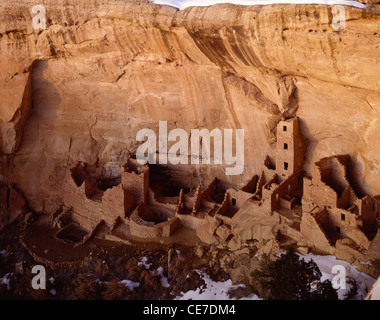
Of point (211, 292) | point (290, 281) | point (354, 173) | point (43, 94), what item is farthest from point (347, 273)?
point (43, 94)

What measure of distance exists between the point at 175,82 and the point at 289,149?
12.9ft

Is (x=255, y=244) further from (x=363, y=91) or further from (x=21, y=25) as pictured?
(x=21, y=25)

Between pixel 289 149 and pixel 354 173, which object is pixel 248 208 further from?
pixel 354 173

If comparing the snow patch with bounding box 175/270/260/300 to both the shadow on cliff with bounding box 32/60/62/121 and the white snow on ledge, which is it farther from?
the shadow on cliff with bounding box 32/60/62/121

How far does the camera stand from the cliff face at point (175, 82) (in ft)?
31.8

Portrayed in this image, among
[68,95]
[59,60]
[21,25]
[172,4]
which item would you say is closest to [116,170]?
[68,95]

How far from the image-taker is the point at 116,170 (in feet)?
51.0

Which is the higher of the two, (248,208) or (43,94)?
(43,94)

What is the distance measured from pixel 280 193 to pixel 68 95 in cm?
775

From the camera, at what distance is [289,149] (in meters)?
12.3

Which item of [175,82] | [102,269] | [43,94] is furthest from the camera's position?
[43,94]

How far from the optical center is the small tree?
9.50m

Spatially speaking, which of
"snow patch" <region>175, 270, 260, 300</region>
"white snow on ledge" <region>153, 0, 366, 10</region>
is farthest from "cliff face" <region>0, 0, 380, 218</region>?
"snow patch" <region>175, 270, 260, 300</region>

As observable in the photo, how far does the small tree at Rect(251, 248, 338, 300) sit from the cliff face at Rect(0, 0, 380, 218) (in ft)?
9.86
